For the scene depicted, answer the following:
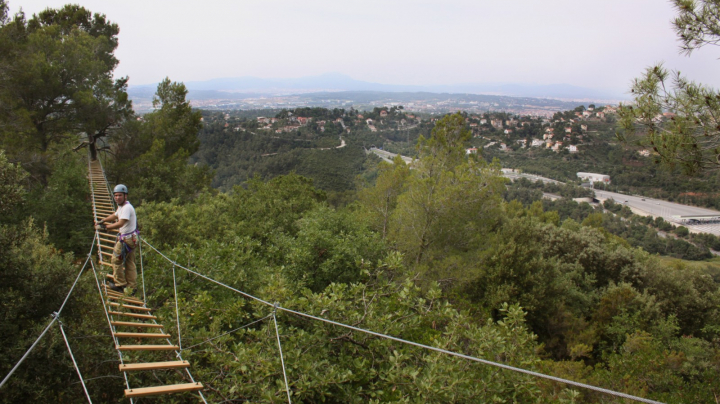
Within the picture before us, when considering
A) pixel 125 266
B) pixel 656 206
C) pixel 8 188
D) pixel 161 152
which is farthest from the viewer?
pixel 656 206

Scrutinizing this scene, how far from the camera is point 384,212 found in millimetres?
12711

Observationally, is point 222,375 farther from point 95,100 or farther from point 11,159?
point 95,100

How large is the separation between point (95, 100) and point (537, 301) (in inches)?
621

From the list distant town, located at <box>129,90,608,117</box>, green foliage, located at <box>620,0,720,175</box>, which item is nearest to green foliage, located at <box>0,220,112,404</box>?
green foliage, located at <box>620,0,720,175</box>

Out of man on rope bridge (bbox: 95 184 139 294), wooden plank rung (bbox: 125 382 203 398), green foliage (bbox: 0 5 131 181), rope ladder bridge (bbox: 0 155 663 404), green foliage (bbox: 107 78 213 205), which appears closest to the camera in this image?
rope ladder bridge (bbox: 0 155 663 404)

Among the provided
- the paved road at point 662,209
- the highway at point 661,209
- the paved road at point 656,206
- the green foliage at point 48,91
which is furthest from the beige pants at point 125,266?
the paved road at point 656,206

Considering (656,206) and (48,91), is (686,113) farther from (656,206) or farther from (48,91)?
(656,206)

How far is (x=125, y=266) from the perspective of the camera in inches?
197

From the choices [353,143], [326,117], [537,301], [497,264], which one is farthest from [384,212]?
[326,117]

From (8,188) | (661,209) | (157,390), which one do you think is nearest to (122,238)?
(8,188)

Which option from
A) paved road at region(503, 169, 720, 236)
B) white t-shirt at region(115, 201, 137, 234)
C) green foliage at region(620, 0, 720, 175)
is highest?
green foliage at region(620, 0, 720, 175)

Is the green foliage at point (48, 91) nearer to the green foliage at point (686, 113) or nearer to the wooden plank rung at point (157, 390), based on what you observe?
the wooden plank rung at point (157, 390)

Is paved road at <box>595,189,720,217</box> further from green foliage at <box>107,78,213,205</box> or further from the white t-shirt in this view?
the white t-shirt

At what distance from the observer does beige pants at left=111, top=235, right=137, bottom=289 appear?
15.5 ft
